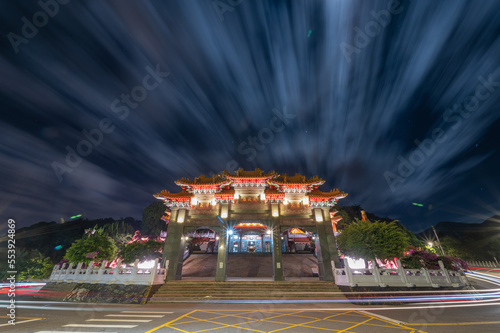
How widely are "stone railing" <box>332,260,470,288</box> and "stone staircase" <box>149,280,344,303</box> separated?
1518 mm

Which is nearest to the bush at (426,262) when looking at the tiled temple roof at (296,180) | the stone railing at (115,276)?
the tiled temple roof at (296,180)

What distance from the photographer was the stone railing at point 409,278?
12.6 m

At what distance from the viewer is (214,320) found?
738 centimetres

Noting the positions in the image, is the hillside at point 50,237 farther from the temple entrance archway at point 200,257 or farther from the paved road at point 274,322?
the paved road at point 274,322

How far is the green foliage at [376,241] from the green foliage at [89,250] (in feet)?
65.9

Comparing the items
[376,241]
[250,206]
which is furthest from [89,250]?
[376,241]

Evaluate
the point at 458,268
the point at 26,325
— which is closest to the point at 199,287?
the point at 26,325

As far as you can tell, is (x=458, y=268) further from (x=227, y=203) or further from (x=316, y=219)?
(x=227, y=203)

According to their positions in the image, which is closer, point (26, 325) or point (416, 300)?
point (26, 325)

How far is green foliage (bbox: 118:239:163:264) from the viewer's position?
659 inches

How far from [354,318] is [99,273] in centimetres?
1542

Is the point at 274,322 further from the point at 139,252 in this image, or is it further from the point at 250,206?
the point at 139,252

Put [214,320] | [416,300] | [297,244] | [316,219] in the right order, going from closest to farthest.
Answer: [214,320], [416,300], [316,219], [297,244]

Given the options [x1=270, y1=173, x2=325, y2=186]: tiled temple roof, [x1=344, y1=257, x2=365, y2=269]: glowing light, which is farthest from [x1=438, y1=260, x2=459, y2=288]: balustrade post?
[x1=270, y1=173, x2=325, y2=186]: tiled temple roof
